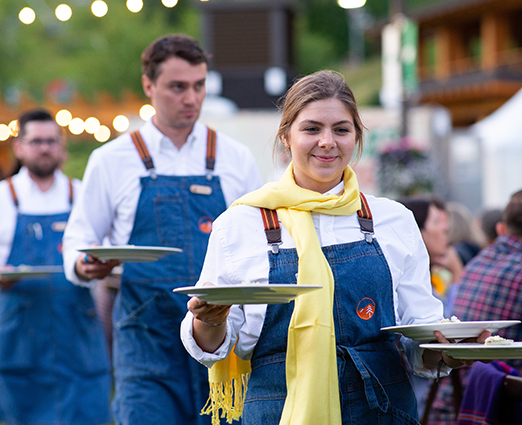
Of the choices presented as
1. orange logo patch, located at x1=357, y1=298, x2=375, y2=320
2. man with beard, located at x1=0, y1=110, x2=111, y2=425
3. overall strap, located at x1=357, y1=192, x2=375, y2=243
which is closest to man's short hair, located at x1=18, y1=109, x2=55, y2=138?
man with beard, located at x1=0, y1=110, x2=111, y2=425

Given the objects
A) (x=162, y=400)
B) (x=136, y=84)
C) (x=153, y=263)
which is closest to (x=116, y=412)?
(x=162, y=400)

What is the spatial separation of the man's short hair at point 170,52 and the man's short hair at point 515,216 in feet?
5.32

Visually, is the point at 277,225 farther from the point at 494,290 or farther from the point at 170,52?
the point at 494,290

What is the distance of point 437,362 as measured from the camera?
221 cm

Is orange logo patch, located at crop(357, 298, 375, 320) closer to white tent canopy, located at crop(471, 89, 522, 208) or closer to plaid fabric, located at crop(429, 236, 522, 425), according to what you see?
plaid fabric, located at crop(429, 236, 522, 425)

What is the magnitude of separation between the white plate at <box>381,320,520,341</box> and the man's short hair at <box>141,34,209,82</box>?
163 cm

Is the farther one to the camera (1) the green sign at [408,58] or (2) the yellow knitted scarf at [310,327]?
(1) the green sign at [408,58]

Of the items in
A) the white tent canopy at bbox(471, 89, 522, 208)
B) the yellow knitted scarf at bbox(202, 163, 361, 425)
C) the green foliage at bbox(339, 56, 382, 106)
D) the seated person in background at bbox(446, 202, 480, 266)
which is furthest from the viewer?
the green foliage at bbox(339, 56, 382, 106)

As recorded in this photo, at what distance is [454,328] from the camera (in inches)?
79.6

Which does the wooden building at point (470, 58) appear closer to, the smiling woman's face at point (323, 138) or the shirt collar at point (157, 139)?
the shirt collar at point (157, 139)

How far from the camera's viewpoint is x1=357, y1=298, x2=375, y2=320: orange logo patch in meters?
2.12

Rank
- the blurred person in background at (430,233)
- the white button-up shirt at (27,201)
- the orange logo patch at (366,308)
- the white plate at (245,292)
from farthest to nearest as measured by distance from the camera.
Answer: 1. the white button-up shirt at (27,201)
2. the blurred person in background at (430,233)
3. the orange logo patch at (366,308)
4. the white plate at (245,292)

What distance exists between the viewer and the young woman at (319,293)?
2049mm

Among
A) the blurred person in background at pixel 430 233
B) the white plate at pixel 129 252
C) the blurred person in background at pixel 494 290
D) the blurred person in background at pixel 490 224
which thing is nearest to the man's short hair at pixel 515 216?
the blurred person in background at pixel 494 290
